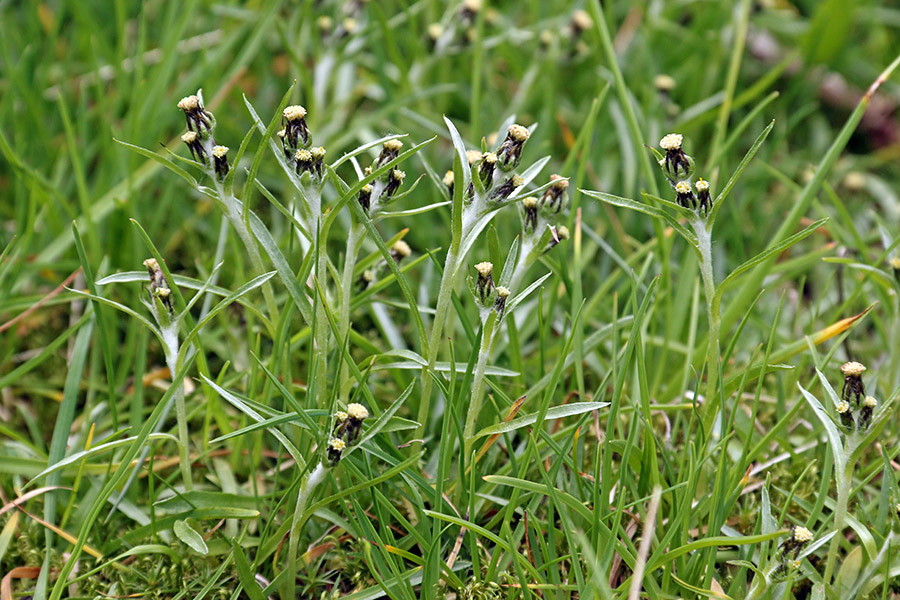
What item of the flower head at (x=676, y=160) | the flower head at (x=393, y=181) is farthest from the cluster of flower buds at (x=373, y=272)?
the flower head at (x=676, y=160)

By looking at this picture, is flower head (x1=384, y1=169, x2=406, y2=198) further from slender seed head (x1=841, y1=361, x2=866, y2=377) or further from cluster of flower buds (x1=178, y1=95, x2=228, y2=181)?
slender seed head (x1=841, y1=361, x2=866, y2=377)

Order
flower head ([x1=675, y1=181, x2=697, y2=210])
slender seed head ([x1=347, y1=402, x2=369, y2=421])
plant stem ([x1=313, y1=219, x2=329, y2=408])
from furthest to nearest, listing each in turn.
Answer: plant stem ([x1=313, y1=219, x2=329, y2=408]) → flower head ([x1=675, y1=181, x2=697, y2=210]) → slender seed head ([x1=347, y1=402, x2=369, y2=421])

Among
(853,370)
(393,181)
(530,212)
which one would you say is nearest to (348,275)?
(393,181)

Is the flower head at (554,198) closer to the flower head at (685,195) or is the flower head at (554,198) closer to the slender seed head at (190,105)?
the flower head at (685,195)

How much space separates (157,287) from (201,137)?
1.18ft

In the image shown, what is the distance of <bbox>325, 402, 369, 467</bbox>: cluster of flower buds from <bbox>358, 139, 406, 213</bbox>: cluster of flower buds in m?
0.49

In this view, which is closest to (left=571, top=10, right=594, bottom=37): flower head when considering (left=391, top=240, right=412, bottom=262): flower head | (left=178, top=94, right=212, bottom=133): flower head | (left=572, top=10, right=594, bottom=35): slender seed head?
(left=572, top=10, right=594, bottom=35): slender seed head

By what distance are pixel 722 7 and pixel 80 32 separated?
9.62 ft

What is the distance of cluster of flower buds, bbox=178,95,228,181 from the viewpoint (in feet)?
5.71

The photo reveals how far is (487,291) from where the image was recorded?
1.73 m

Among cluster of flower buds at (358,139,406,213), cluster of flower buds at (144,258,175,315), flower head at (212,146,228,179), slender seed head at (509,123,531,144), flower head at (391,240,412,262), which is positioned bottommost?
flower head at (391,240,412,262)

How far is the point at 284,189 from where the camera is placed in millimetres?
3240

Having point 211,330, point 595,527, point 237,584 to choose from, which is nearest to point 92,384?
point 211,330

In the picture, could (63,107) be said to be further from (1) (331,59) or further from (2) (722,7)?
(2) (722,7)
